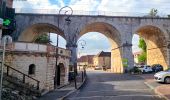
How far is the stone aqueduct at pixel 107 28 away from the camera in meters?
48.8

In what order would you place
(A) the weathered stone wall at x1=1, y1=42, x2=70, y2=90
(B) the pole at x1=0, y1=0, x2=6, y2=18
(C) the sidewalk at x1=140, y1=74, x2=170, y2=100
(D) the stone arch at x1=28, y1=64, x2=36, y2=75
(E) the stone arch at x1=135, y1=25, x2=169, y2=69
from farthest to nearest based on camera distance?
(E) the stone arch at x1=135, y1=25, x2=169, y2=69 < (B) the pole at x1=0, y1=0, x2=6, y2=18 < (D) the stone arch at x1=28, y1=64, x2=36, y2=75 < (A) the weathered stone wall at x1=1, y1=42, x2=70, y2=90 < (C) the sidewalk at x1=140, y1=74, x2=170, y2=100

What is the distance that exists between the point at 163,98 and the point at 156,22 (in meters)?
34.5

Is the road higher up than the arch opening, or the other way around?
the arch opening

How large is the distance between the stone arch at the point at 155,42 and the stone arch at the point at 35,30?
543 inches

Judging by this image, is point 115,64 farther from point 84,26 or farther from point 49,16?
point 49,16

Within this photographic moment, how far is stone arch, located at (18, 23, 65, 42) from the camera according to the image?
161ft

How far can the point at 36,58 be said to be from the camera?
2408 centimetres

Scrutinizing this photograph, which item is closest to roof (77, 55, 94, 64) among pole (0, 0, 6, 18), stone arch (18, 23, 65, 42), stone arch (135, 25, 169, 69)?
stone arch (135, 25, 169, 69)

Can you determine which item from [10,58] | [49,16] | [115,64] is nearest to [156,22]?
[115,64]

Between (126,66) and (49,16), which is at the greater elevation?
(49,16)

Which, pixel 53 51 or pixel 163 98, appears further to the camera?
pixel 53 51

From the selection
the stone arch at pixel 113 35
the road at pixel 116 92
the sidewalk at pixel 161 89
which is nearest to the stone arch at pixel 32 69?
the road at pixel 116 92

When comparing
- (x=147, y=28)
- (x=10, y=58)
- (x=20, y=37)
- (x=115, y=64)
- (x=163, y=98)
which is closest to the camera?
(x=163, y=98)

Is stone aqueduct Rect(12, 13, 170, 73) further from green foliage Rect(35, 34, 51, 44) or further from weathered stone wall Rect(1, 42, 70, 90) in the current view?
weathered stone wall Rect(1, 42, 70, 90)
